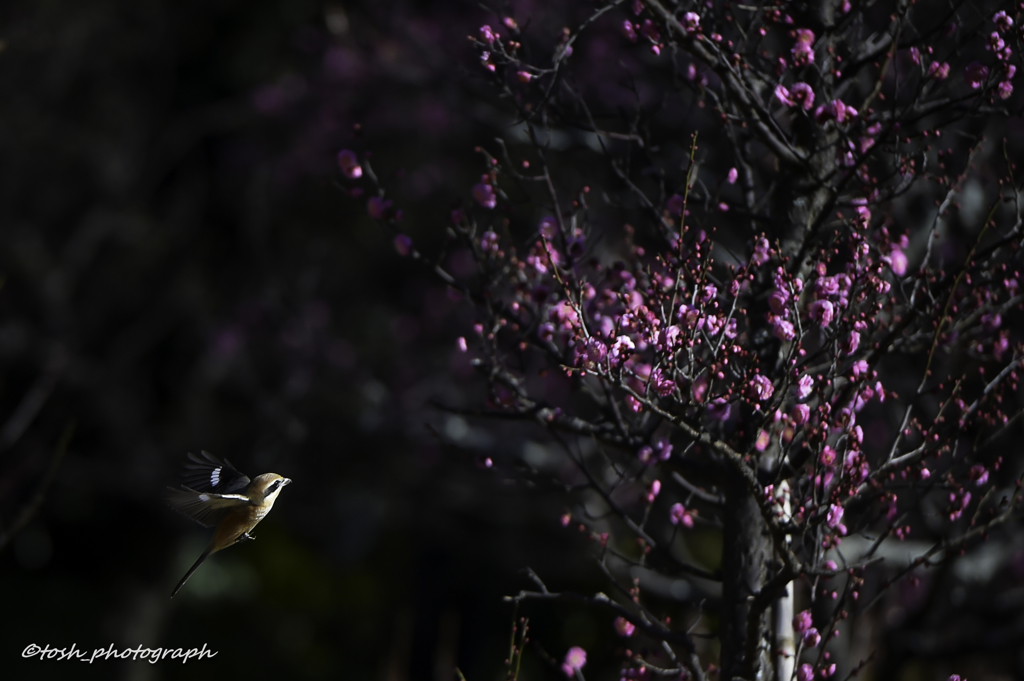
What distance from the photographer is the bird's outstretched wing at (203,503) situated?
2.39 meters

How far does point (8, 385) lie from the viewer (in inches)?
469

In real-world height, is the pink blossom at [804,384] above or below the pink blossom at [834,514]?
above

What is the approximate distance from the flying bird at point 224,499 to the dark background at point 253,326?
192 inches

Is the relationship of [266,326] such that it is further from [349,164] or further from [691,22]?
[691,22]

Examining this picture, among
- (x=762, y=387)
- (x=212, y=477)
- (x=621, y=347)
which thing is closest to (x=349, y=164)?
(x=212, y=477)

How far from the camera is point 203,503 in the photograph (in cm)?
266

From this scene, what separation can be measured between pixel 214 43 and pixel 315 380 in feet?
21.8

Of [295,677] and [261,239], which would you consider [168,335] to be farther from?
[295,677]

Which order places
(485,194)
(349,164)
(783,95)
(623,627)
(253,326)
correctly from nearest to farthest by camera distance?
(783,95) < (623,627) < (485,194) < (349,164) < (253,326)

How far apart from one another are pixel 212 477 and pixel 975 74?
274cm

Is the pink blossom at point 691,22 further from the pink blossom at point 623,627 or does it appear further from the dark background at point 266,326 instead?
the dark background at point 266,326

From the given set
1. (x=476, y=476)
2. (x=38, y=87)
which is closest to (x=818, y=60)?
(x=476, y=476)

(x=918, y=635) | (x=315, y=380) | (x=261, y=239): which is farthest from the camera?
(x=315, y=380)

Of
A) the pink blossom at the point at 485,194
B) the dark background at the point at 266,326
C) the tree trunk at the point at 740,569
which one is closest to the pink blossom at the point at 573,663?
the tree trunk at the point at 740,569
